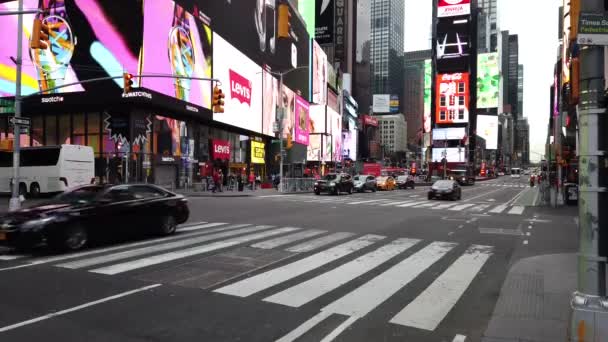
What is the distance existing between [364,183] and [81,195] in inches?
1309

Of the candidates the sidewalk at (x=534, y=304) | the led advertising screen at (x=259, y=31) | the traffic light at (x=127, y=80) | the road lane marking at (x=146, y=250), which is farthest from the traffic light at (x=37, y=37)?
the led advertising screen at (x=259, y=31)

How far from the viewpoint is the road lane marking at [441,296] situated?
5.64 m

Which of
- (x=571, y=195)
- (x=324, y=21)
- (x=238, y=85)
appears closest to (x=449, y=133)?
(x=324, y=21)

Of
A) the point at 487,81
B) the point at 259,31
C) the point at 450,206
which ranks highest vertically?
the point at 487,81

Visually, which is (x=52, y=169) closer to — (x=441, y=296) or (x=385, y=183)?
(x=441, y=296)

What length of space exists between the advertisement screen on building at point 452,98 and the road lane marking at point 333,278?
121m

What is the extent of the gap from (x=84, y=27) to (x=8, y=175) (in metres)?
13.9

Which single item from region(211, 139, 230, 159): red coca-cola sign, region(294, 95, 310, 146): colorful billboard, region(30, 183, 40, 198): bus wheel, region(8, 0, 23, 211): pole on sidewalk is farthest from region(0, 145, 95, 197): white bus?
region(294, 95, 310, 146): colorful billboard

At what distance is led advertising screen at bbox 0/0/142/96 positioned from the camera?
3588cm

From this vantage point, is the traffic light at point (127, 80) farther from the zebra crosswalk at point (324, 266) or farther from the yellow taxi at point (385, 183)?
the yellow taxi at point (385, 183)

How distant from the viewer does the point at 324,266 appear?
8.57 meters

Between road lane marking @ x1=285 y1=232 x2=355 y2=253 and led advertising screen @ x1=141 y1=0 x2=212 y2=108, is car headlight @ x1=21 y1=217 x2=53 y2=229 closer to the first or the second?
road lane marking @ x1=285 y1=232 x2=355 y2=253

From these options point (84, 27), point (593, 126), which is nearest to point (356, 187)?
point (84, 27)

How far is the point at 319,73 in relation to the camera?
98.8 metres
